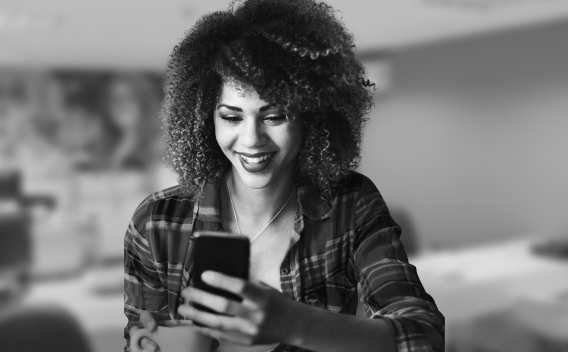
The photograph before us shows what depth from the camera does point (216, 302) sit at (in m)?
0.78

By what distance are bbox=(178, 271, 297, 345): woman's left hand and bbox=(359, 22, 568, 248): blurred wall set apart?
1.46m

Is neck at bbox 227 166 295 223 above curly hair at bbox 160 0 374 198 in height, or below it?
below

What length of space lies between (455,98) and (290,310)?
1.55 metres

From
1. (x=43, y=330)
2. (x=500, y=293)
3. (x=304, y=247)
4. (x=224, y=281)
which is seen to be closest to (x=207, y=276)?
(x=224, y=281)

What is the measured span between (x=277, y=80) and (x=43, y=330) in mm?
834

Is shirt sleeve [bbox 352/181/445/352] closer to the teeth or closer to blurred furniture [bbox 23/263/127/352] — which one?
the teeth

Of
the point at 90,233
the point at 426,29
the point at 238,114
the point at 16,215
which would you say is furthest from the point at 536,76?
the point at 16,215

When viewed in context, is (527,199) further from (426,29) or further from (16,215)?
(16,215)

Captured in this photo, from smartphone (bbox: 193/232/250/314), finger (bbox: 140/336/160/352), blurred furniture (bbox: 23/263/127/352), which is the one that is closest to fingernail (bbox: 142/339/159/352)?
finger (bbox: 140/336/160/352)

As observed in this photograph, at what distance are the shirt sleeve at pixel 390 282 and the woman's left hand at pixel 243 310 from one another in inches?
8.7

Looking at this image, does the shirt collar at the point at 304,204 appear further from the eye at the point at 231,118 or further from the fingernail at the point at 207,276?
the fingernail at the point at 207,276

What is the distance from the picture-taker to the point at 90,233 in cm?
179

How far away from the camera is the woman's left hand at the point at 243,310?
778mm

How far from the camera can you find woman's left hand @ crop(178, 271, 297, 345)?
78cm
